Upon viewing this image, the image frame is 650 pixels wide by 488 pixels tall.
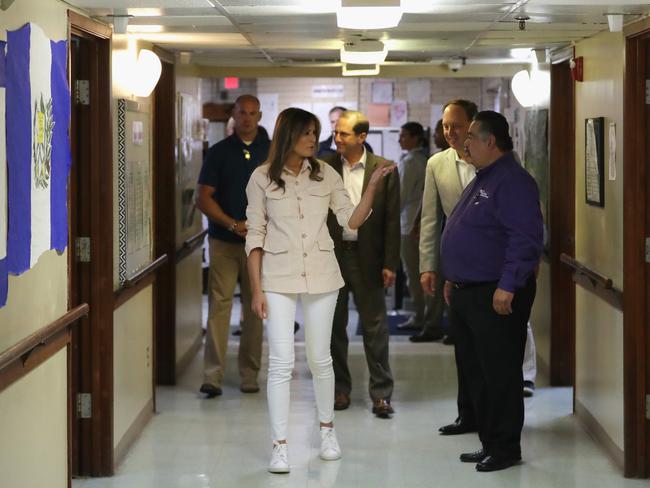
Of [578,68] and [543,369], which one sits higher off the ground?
[578,68]

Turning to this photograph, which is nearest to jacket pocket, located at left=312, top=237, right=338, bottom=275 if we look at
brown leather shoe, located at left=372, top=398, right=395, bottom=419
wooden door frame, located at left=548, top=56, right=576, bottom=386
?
brown leather shoe, located at left=372, top=398, right=395, bottom=419

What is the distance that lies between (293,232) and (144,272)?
1073mm

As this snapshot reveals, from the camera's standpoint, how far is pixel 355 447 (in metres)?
5.39

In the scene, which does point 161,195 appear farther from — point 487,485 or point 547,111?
point 487,485

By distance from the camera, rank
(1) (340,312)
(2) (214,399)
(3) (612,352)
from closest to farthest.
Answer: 1. (3) (612,352)
2. (1) (340,312)
3. (2) (214,399)

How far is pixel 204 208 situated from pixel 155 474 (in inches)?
77.7

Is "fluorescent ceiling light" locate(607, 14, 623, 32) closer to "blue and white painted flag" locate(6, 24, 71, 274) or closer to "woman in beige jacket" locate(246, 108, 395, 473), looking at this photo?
"woman in beige jacket" locate(246, 108, 395, 473)

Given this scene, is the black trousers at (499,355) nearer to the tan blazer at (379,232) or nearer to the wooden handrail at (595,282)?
the wooden handrail at (595,282)

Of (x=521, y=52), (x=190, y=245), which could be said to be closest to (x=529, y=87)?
(x=521, y=52)

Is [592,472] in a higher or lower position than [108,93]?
lower

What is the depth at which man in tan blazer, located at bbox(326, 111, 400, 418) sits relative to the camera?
5.87m

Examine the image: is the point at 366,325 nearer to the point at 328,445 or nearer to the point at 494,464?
the point at 328,445

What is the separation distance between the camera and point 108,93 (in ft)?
15.8

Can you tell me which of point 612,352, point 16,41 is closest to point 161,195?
point 612,352
